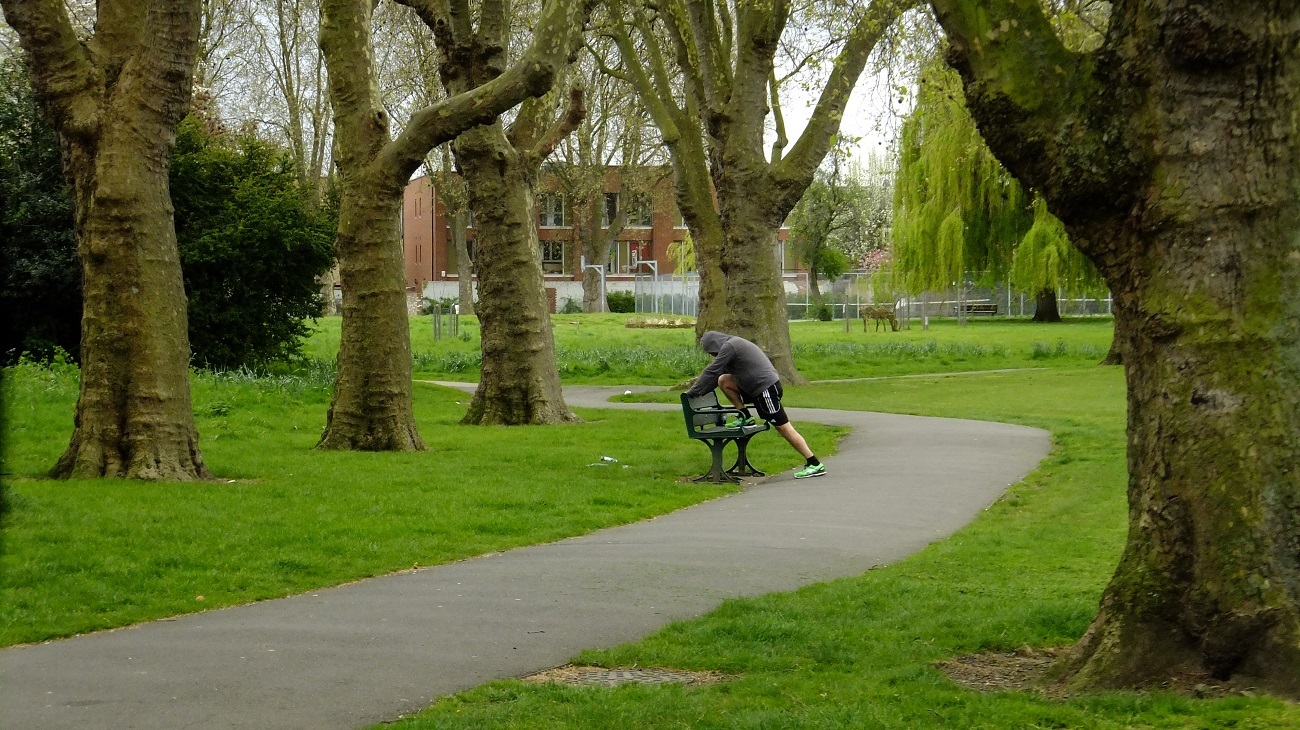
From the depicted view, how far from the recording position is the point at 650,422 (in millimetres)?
20828

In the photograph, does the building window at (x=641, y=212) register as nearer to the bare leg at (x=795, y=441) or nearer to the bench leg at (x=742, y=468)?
the bench leg at (x=742, y=468)

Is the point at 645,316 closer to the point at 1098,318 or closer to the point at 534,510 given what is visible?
the point at 1098,318

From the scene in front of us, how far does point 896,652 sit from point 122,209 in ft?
28.9

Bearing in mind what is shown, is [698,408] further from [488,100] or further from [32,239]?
[32,239]

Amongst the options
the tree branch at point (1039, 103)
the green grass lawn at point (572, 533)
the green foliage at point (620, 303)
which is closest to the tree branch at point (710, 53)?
the green grass lawn at point (572, 533)

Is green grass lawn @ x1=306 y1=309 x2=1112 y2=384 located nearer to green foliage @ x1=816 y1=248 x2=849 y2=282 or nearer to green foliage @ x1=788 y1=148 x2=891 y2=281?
green foliage @ x1=788 y1=148 x2=891 y2=281

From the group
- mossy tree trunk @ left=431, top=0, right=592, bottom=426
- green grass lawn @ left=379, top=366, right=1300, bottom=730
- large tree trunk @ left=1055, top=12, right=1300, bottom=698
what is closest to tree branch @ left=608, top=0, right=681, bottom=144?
mossy tree trunk @ left=431, top=0, right=592, bottom=426

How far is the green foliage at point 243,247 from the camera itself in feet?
82.3

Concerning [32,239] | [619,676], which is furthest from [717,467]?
[32,239]

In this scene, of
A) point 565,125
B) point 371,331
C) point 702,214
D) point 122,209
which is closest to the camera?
point 122,209

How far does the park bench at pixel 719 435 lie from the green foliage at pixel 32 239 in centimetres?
1342

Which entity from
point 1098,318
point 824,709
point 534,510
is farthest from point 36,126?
point 1098,318

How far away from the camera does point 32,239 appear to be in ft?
77.5

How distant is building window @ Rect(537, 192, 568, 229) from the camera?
81.5m
